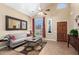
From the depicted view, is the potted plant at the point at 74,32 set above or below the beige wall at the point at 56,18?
below

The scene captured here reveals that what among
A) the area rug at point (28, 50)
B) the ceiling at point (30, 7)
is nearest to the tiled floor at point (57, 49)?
the area rug at point (28, 50)

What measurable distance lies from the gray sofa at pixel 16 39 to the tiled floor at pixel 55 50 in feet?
0.53

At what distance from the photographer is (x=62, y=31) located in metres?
2.71

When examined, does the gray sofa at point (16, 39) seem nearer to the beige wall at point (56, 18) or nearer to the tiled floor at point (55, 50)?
the tiled floor at point (55, 50)

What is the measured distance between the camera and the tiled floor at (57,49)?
8.52 feet

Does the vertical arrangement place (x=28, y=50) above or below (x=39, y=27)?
below

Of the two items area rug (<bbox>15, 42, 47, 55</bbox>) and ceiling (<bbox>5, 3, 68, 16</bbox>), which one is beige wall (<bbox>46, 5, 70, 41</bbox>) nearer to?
ceiling (<bbox>5, 3, 68, 16</bbox>)

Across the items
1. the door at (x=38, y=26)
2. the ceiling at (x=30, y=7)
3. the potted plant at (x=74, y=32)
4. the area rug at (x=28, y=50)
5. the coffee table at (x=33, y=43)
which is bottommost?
the area rug at (x=28, y=50)

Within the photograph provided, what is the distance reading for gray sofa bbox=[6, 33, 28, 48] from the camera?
100 inches

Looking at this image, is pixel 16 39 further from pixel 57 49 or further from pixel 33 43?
pixel 57 49

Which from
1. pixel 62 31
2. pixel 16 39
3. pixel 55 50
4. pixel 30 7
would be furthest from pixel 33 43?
pixel 30 7

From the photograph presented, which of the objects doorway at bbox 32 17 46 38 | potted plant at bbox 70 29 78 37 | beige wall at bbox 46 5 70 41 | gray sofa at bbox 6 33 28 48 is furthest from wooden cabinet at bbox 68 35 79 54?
gray sofa at bbox 6 33 28 48

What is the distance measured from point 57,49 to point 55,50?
55 millimetres

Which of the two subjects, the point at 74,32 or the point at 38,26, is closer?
the point at 74,32
